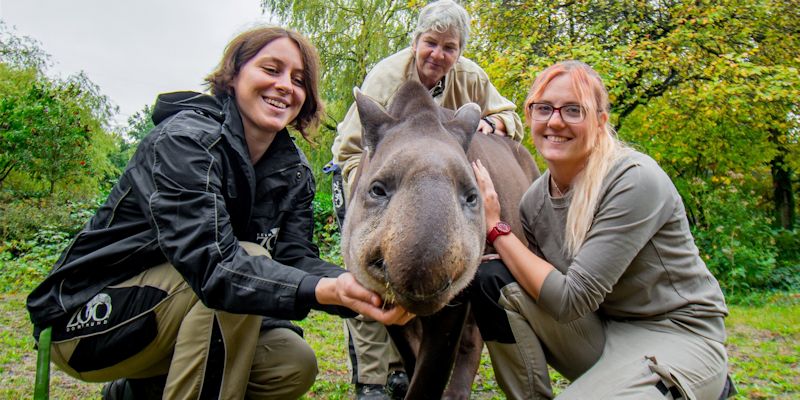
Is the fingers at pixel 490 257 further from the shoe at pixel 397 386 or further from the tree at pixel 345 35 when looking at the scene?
the tree at pixel 345 35

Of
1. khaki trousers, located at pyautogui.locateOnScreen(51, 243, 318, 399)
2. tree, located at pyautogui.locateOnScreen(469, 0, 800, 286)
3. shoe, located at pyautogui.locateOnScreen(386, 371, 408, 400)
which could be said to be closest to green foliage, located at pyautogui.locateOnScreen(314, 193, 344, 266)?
tree, located at pyautogui.locateOnScreen(469, 0, 800, 286)

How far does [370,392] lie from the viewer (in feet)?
16.9

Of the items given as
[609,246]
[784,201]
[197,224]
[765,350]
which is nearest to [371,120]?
[197,224]

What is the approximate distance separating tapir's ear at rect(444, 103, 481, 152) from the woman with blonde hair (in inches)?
9.1

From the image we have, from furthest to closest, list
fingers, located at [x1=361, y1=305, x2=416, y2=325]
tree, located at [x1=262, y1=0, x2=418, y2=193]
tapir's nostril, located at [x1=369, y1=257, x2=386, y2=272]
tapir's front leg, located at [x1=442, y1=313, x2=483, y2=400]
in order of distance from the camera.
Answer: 1. tree, located at [x1=262, y1=0, x2=418, y2=193]
2. tapir's front leg, located at [x1=442, y1=313, x2=483, y2=400]
3. fingers, located at [x1=361, y1=305, x2=416, y2=325]
4. tapir's nostril, located at [x1=369, y1=257, x2=386, y2=272]

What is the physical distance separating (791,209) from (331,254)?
16.4 m

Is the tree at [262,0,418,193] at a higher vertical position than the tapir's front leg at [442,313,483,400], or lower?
higher

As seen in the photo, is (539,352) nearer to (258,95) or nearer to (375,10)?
(258,95)

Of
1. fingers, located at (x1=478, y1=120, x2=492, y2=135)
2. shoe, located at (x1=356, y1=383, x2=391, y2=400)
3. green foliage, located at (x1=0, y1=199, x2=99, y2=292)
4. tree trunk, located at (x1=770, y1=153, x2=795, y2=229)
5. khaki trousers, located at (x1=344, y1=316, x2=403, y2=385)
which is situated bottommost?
tree trunk, located at (x1=770, y1=153, x2=795, y2=229)

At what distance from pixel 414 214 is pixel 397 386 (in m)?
3.28

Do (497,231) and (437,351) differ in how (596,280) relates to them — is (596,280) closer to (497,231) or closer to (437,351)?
(497,231)

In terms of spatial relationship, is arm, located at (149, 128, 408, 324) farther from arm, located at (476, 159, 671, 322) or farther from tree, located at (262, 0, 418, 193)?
tree, located at (262, 0, 418, 193)

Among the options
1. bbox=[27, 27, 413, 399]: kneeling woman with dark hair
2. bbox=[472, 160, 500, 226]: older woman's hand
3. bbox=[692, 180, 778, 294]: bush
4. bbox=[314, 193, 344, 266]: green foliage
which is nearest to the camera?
bbox=[27, 27, 413, 399]: kneeling woman with dark hair

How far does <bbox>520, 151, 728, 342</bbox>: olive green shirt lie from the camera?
3383 mm
